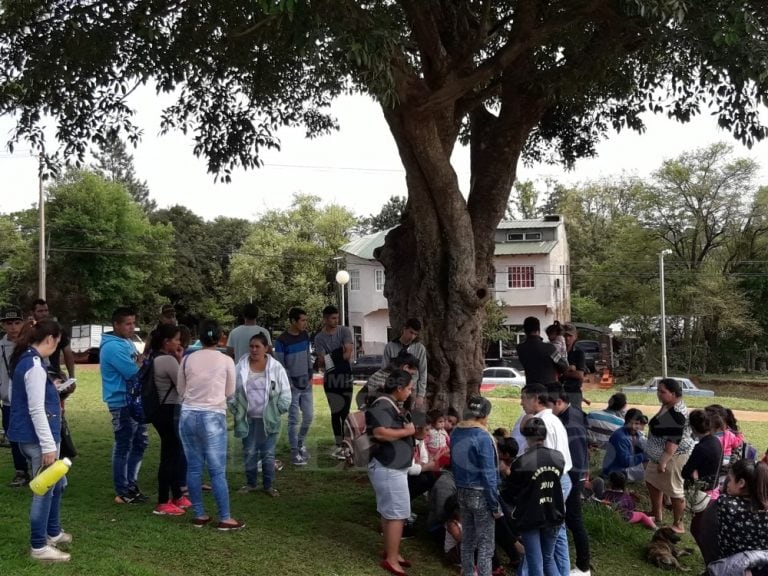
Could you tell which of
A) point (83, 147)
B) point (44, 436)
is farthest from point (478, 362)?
point (83, 147)

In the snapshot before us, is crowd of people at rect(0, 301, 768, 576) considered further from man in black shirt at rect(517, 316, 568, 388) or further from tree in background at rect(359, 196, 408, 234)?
tree in background at rect(359, 196, 408, 234)

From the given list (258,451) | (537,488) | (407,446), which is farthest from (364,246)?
(537,488)

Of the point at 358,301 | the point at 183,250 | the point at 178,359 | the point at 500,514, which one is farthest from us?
the point at 183,250

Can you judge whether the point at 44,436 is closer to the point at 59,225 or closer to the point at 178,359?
the point at 178,359

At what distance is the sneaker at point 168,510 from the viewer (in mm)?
6754

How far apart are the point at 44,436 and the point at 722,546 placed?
15.5 feet

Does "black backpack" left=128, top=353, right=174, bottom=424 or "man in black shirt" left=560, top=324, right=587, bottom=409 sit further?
"man in black shirt" left=560, top=324, right=587, bottom=409

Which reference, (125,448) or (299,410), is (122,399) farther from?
(299,410)

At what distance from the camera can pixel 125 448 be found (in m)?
7.00

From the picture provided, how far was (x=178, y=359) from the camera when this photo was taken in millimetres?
6957

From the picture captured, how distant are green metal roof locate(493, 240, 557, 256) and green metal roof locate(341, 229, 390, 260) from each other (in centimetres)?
683

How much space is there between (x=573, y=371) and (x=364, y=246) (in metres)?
34.9

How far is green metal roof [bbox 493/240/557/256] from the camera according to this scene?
133 ft

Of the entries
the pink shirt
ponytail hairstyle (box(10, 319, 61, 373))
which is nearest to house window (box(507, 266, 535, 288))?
the pink shirt
